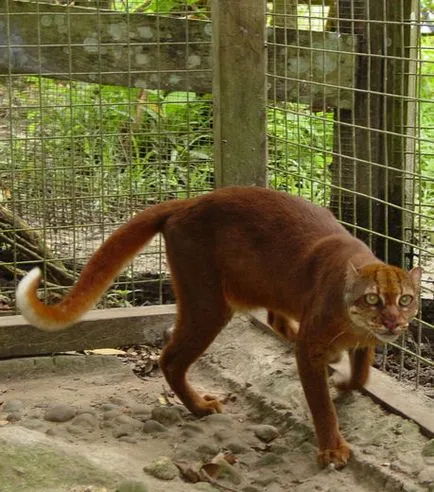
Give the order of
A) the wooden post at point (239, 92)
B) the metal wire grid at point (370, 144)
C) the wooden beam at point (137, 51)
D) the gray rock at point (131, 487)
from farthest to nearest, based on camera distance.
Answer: the wooden beam at point (137, 51)
the wooden post at point (239, 92)
the metal wire grid at point (370, 144)
the gray rock at point (131, 487)

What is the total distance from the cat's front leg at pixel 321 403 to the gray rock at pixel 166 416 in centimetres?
64

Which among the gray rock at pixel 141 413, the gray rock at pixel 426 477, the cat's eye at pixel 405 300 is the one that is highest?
the cat's eye at pixel 405 300

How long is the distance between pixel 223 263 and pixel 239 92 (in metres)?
1.15

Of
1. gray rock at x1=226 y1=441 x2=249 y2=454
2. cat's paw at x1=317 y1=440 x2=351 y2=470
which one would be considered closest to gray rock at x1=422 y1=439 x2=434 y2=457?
cat's paw at x1=317 y1=440 x2=351 y2=470

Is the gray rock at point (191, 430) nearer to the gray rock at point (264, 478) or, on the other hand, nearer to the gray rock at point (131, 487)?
the gray rock at point (264, 478)

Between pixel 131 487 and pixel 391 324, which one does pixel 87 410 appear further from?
pixel 391 324

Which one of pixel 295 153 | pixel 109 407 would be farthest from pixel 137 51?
pixel 109 407

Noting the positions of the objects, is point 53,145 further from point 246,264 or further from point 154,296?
point 246,264

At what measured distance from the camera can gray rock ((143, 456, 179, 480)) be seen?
12.5 feet

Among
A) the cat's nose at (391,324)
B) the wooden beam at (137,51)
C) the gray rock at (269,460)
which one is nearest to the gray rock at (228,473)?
the gray rock at (269,460)

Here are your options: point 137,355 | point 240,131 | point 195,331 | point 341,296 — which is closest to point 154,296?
point 137,355

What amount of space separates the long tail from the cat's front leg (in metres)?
0.82

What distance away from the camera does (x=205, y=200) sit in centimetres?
447

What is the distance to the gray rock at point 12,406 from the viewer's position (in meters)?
4.50
